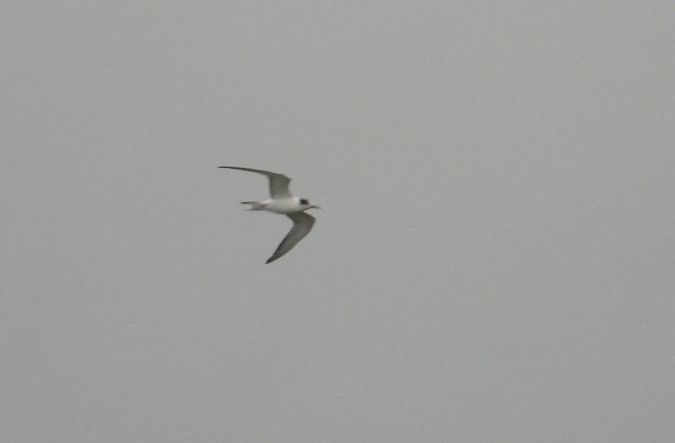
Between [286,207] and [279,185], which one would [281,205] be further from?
[279,185]

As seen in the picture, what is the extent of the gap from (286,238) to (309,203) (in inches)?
69.8

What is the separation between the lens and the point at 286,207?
5294 centimetres

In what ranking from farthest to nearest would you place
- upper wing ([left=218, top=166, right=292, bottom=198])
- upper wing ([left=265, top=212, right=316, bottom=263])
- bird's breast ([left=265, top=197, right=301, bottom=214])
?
upper wing ([left=265, top=212, right=316, bottom=263]) < bird's breast ([left=265, top=197, right=301, bottom=214]) < upper wing ([left=218, top=166, right=292, bottom=198])

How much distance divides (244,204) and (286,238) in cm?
274

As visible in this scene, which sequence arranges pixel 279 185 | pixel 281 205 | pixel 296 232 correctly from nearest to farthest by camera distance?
pixel 279 185, pixel 281 205, pixel 296 232

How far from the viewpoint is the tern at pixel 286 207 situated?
52344 mm

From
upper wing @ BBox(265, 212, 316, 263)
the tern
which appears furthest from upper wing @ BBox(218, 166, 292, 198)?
upper wing @ BBox(265, 212, 316, 263)

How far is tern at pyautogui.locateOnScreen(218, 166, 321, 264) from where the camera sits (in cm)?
5234

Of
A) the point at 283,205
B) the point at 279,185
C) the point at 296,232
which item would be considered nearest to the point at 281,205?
the point at 283,205

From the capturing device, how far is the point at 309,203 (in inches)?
2109

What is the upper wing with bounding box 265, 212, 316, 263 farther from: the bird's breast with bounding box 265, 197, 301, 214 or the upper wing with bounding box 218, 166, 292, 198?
the upper wing with bounding box 218, 166, 292, 198

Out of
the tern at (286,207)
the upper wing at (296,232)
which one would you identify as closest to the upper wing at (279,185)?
the tern at (286,207)

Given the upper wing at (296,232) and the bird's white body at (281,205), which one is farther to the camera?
the upper wing at (296,232)

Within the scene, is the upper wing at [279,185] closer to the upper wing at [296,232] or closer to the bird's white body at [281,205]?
the bird's white body at [281,205]
